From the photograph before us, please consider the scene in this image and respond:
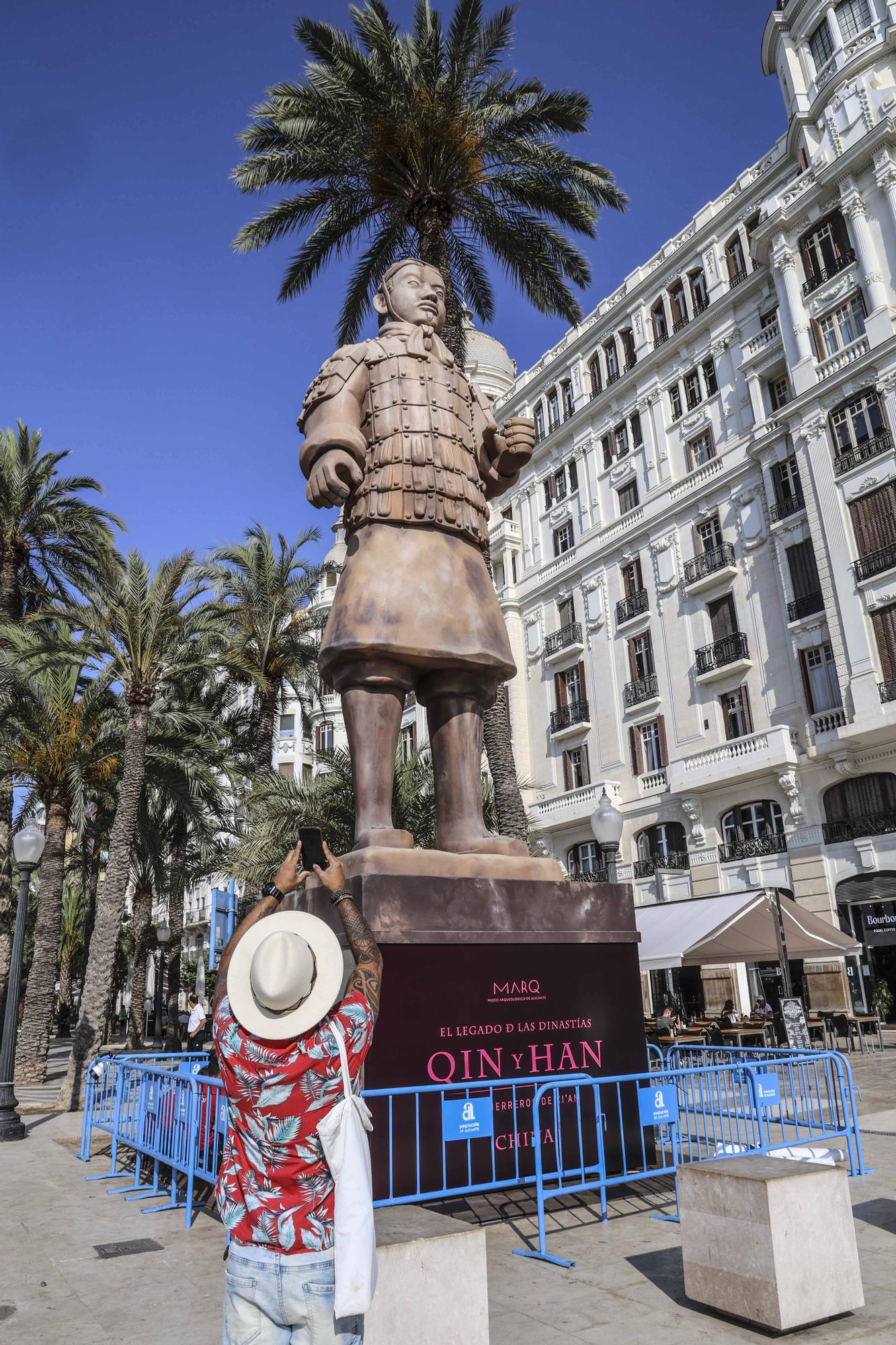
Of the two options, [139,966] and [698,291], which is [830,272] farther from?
[139,966]

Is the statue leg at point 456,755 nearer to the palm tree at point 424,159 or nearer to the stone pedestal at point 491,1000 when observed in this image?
the stone pedestal at point 491,1000

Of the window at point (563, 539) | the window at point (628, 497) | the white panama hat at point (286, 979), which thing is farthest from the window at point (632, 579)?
the white panama hat at point (286, 979)

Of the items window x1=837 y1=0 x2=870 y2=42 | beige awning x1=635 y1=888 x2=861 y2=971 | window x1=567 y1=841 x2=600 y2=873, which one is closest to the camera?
beige awning x1=635 y1=888 x2=861 y2=971

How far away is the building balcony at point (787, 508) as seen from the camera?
2511 centimetres

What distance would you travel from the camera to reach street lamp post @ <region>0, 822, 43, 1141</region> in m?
10.9

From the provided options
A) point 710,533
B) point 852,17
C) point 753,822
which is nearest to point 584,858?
point 753,822

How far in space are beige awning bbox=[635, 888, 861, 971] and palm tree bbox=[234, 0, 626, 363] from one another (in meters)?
10.3

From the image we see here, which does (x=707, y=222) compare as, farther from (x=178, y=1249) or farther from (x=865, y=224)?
(x=178, y=1249)

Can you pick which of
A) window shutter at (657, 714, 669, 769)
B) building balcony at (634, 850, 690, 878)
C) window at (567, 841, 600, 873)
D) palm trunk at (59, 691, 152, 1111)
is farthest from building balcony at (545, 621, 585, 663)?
palm trunk at (59, 691, 152, 1111)

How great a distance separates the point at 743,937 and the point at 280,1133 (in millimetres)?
15641

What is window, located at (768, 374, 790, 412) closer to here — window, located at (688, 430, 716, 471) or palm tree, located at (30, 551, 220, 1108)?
window, located at (688, 430, 716, 471)

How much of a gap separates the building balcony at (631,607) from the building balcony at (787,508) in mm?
5095

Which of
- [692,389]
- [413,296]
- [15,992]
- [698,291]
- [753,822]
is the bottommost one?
[15,992]

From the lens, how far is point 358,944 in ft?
9.09
